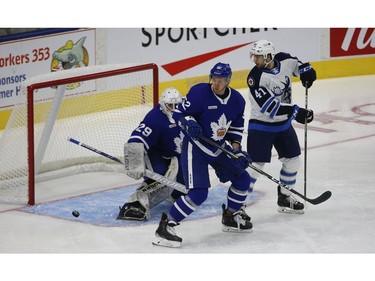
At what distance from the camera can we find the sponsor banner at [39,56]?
8.98 meters

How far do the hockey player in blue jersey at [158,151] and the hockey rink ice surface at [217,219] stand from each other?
3.9 inches

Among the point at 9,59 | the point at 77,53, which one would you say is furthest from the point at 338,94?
the point at 9,59

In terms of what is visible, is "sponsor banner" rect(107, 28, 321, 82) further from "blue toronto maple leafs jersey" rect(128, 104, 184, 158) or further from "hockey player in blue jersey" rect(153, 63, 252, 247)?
"hockey player in blue jersey" rect(153, 63, 252, 247)

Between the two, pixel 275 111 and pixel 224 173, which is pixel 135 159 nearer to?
pixel 224 173

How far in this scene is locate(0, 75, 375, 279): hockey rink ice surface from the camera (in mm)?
6145

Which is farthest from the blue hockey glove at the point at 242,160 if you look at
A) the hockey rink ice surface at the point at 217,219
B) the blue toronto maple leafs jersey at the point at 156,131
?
the blue toronto maple leafs jersey at the point at 156,131

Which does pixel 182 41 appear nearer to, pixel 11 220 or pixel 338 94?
pixel 338 94

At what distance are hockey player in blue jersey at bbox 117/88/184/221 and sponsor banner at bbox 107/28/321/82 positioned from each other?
3.03 metres

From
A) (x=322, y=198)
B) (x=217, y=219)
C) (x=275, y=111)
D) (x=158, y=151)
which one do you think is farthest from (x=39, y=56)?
(x=322, y=198)

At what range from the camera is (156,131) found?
21.9ft

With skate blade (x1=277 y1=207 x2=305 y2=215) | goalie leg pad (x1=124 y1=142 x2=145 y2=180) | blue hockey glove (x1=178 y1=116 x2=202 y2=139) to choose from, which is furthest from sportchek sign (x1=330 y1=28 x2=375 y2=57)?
blue hockey glove (x1=178 y1=116 x2=202 y2=139)

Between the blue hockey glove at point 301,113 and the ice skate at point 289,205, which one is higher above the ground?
the blue hockey glove at point 301,113

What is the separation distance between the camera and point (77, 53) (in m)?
9.42

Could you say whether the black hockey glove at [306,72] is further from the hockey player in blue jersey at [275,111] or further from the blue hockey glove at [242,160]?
the blue hockey glove at [242,160]
